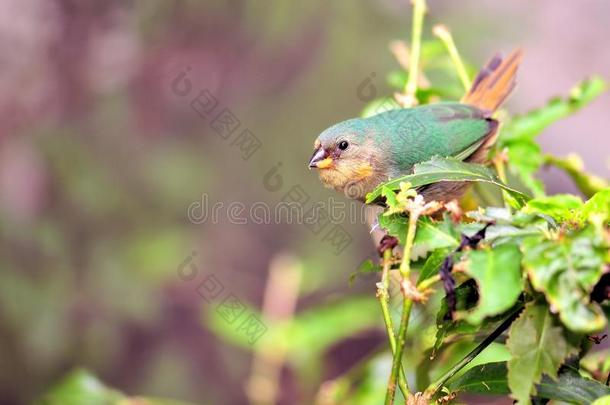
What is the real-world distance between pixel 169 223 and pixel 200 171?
2.00 feet

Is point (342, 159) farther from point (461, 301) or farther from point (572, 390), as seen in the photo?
point (572, 390)

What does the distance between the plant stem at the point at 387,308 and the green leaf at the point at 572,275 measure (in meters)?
0.38

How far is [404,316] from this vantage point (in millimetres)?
1570

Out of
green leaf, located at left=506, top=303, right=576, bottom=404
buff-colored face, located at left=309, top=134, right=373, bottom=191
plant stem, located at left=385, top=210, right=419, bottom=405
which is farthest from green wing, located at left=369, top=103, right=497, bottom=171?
green leaf, located at left=506, top=303, right=576, bottom=404

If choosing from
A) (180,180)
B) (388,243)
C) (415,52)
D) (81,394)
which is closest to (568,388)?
(388,243)

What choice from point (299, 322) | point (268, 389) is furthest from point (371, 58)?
point (268, 389)

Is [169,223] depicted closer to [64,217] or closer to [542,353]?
[64,217]

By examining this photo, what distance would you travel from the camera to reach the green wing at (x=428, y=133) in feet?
10.6

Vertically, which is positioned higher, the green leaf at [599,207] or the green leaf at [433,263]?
the green leaf at [433,263]

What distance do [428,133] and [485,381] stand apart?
69.3 inches

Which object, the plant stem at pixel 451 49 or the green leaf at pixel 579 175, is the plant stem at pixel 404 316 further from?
the plant stem at pixel 451 49

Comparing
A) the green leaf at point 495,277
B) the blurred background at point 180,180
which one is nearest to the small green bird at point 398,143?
the blurred background at point 180,180

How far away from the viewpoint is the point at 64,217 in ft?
18.6

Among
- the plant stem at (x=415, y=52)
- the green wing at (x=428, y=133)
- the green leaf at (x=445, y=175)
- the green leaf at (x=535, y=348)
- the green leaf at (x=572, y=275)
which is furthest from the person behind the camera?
the green wing at (x=428, y=133)
